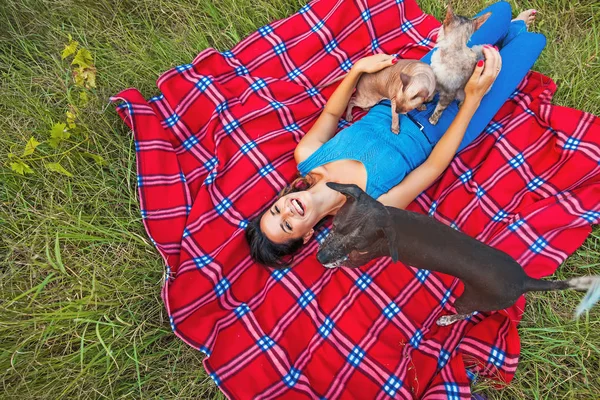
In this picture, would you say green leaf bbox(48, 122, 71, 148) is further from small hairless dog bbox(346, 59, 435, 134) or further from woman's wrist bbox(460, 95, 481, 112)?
woman's wrist bbox(460, 95, 481, 112)

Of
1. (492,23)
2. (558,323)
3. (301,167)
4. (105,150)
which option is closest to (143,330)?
(105,150)

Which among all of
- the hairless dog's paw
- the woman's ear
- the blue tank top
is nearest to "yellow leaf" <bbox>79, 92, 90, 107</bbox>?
the blue tank top

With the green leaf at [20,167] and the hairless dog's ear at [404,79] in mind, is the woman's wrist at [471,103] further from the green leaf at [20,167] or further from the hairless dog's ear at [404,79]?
the green leaf at [20,167]

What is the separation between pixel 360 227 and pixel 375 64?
1.54 metres

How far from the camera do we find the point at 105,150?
3355 millimetres

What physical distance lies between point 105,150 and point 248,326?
1815mm

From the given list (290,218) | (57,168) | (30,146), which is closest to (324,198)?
(290,218)

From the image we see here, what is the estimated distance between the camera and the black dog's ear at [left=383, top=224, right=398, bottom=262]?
6.57 feet

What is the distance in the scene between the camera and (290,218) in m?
2.77

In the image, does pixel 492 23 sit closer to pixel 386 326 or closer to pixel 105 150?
pixel 386 326

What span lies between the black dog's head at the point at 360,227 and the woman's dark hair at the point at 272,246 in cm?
66

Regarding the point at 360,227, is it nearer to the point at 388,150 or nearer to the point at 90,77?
the point at 388,150

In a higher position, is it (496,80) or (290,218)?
(290,218)

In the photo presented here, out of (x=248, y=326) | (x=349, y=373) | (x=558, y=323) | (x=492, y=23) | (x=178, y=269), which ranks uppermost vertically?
(x=492, y=23)
